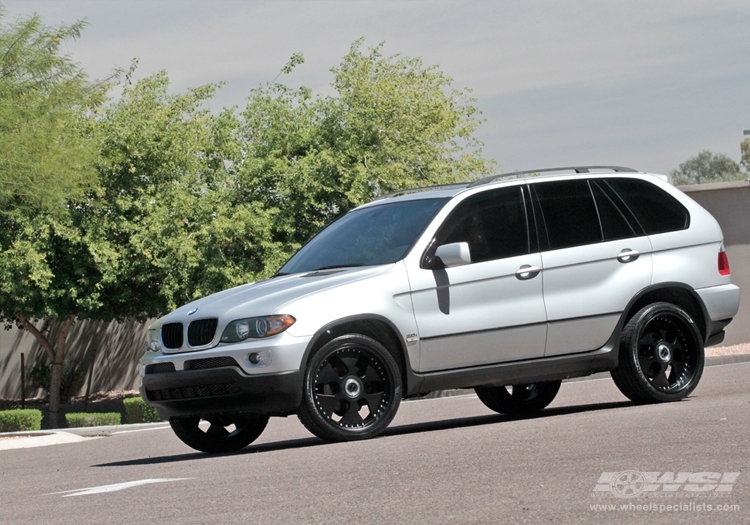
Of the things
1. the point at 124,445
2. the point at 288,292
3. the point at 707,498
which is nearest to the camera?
the point at 707,498

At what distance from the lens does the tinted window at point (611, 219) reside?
1041cm

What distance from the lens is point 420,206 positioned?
1016cm

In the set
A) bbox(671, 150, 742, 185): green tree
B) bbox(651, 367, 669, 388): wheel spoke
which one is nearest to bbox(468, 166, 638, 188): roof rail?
bbox(651, 367, 669, 388): wheel spoke

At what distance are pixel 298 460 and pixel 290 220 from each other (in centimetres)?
2262

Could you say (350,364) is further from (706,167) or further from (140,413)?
(706,167)

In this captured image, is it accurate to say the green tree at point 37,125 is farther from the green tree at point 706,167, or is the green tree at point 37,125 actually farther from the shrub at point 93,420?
the green tree at point 706,167

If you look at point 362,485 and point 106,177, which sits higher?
point 106,177

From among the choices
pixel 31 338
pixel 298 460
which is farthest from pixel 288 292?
pixel 31 338

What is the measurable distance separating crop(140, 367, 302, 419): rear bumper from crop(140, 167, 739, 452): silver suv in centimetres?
1

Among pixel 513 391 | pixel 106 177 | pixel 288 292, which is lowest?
pixel 513 391

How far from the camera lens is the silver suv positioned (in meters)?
9.04

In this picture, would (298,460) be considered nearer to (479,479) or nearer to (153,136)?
(479,479)

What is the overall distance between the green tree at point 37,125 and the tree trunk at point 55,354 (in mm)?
10318

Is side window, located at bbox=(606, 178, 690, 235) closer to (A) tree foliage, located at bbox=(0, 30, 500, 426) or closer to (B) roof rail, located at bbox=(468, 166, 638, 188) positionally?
(B) roof rail, located at bbox=(468, 166, 638, 188)
